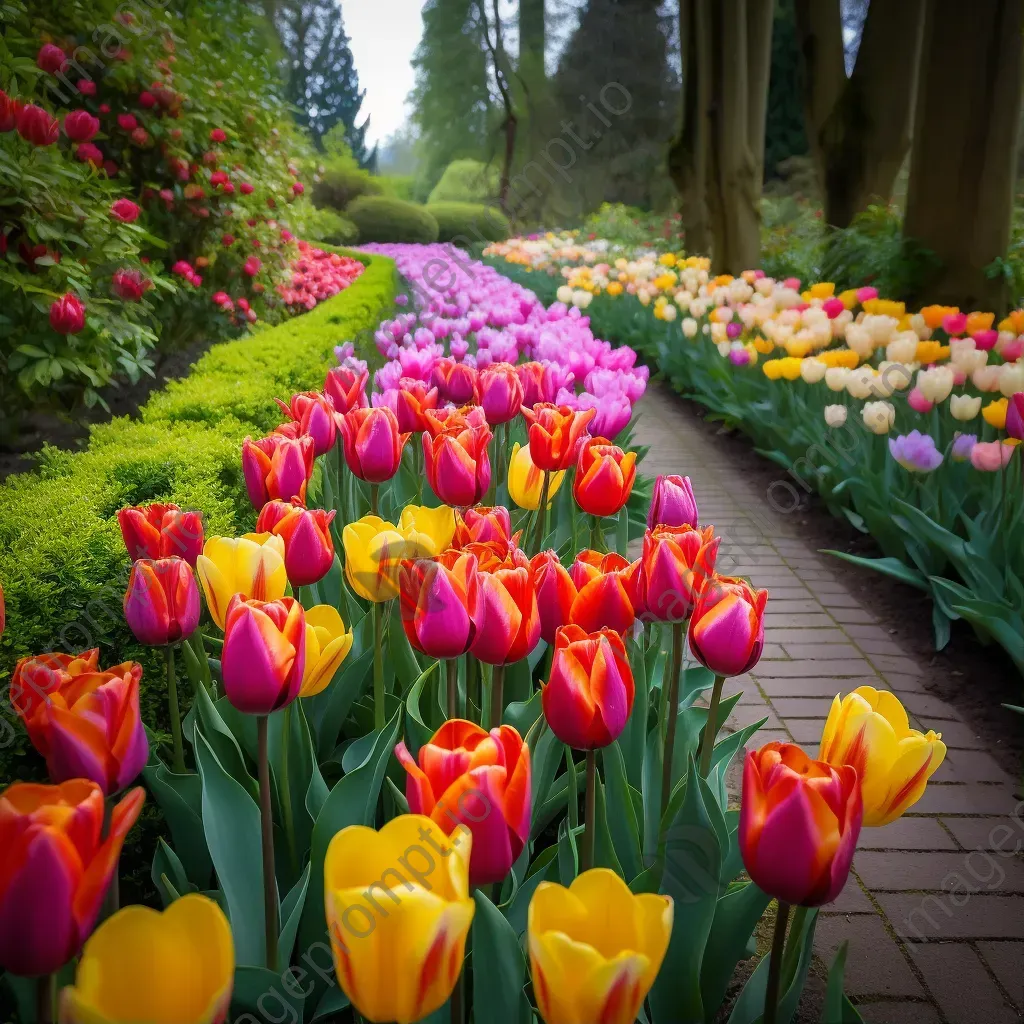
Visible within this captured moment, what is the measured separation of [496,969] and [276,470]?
3.37ft

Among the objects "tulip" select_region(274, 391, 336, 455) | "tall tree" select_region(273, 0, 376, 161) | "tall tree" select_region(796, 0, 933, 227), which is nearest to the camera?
"tulip" select_region(274, 391, 336, 455)

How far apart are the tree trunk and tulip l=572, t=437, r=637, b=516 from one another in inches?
218

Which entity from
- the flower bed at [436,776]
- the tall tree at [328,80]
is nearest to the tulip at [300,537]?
the flower bed at [436,776]

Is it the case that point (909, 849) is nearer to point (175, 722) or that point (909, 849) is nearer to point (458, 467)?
point (458, 467)

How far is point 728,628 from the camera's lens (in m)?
1.26

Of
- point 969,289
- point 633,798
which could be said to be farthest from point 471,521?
point 969,289

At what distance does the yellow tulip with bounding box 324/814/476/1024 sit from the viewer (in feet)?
2.37

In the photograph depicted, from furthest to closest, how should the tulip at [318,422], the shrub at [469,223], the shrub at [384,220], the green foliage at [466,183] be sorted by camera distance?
the green foliage at [466,183] → the shrub at [469,223] → the shrub at [384,220] → the tulip at [318,422]

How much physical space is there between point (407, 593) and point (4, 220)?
384 cm

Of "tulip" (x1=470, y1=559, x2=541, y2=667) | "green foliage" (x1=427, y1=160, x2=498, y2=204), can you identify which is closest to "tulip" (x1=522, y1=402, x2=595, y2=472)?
"tulip" (x1=470, y1=559, x2=541, y2=667)

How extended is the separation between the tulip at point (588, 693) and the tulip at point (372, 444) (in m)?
0.88

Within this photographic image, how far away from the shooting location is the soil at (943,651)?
2.78 meters

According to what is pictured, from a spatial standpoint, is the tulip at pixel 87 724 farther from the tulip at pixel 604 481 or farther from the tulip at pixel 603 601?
the tulip at pixel 604 481

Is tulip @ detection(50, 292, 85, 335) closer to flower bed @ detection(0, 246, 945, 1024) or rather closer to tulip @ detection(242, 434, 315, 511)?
flower bed @ detection(0, 246, 945, 1024)
